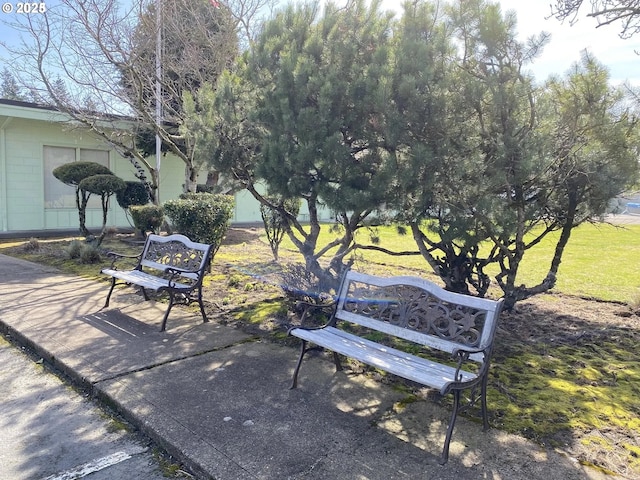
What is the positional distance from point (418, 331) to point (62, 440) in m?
2.50

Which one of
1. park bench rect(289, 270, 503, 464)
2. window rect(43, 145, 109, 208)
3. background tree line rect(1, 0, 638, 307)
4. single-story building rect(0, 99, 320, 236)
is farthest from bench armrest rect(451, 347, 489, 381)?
window rect(43, 145, 109, 208)

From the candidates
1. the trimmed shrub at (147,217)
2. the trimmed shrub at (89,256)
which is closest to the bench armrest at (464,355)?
the trimmed shrub at (89,256)

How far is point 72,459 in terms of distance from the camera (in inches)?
105

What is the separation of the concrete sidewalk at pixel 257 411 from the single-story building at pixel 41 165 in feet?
29.9

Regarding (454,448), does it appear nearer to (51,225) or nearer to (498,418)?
(498,418)

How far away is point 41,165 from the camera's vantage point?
13164 mm

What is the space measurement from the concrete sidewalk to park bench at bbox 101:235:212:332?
429 millimetres

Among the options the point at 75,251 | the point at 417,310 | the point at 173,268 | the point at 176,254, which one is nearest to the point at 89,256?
the point at 75,251

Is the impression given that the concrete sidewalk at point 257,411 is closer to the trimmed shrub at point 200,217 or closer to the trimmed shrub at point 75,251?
the trimmed shrub at point 200,217

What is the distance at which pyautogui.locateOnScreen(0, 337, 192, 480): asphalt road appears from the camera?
2553 millimetres

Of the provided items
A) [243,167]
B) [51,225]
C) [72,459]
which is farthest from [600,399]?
[51,225]

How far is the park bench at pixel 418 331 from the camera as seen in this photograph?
2920 mm

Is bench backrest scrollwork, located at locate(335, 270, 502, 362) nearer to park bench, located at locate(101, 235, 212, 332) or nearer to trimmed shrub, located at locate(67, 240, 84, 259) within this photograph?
park bench, located at locate(101, 235, 212, 332)

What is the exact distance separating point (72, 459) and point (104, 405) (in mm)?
680
